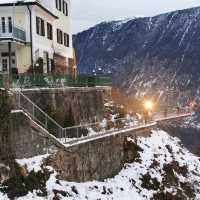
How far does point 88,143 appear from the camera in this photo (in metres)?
29.7

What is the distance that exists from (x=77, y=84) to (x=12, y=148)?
525 inches

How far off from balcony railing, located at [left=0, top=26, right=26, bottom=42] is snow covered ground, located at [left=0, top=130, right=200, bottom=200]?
10.6m

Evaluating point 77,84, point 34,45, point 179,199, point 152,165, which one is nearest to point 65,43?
point 34,45

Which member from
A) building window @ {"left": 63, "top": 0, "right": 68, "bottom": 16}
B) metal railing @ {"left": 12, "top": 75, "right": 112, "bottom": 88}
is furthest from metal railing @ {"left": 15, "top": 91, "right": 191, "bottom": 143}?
building window @ {"left": 63, "top": 0, "right": 68, "bottom": 16}

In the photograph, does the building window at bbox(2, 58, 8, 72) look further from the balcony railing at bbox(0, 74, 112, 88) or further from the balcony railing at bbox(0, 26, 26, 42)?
the balcony railing at bbox(0, 74, 112, 88)

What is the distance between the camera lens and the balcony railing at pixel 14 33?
38.8 meters

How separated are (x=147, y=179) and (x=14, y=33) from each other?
535 inches

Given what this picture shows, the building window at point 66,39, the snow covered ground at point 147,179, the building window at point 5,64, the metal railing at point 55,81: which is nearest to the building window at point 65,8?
the building window at point 66,39

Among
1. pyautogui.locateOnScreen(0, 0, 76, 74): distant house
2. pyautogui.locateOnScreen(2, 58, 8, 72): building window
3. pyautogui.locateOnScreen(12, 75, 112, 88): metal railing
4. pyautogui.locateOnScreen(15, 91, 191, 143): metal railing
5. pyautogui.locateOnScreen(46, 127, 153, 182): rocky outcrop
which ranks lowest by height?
pyautogui.locateOnScreen(46, 127, 153, 182): rocky outcrop

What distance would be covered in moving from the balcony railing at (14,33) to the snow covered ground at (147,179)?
10.6 m

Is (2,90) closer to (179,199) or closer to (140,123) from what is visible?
(179,199)

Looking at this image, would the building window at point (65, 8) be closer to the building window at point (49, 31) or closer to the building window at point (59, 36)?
the building window at point (59, 36)

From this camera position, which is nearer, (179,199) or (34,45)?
(179,199)

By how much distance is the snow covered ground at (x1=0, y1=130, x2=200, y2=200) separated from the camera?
84.0 feet
